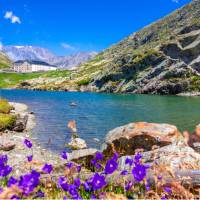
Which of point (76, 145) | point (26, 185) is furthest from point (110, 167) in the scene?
point (76, 145)

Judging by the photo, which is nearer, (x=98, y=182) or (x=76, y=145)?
(x=98, y=182)

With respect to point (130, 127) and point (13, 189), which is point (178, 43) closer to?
point (130, 127)

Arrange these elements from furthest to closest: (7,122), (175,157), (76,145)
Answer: (7,122) → (76,145) → (175,157)

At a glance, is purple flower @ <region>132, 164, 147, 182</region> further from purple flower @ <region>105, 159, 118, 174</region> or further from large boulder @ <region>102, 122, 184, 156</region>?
large boulder @ <region>102, 122, 184, 156</region>

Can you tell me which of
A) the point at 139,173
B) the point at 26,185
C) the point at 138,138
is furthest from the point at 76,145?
the point at 26,185

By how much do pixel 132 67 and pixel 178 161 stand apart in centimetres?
18496

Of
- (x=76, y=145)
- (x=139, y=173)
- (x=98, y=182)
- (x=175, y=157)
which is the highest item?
(x=139, y=173)

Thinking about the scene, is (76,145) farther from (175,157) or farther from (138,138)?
(175,157)

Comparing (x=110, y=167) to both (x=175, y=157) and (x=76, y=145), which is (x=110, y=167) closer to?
(x=175, y=157)

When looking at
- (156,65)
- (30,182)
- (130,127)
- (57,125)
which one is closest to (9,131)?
(57,125)

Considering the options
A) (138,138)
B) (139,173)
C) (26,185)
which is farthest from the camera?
(138,138)

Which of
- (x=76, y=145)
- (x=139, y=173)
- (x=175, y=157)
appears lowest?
(x=76, y=145)

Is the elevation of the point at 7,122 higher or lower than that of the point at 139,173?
lower

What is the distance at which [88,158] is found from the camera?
20.6 meters
